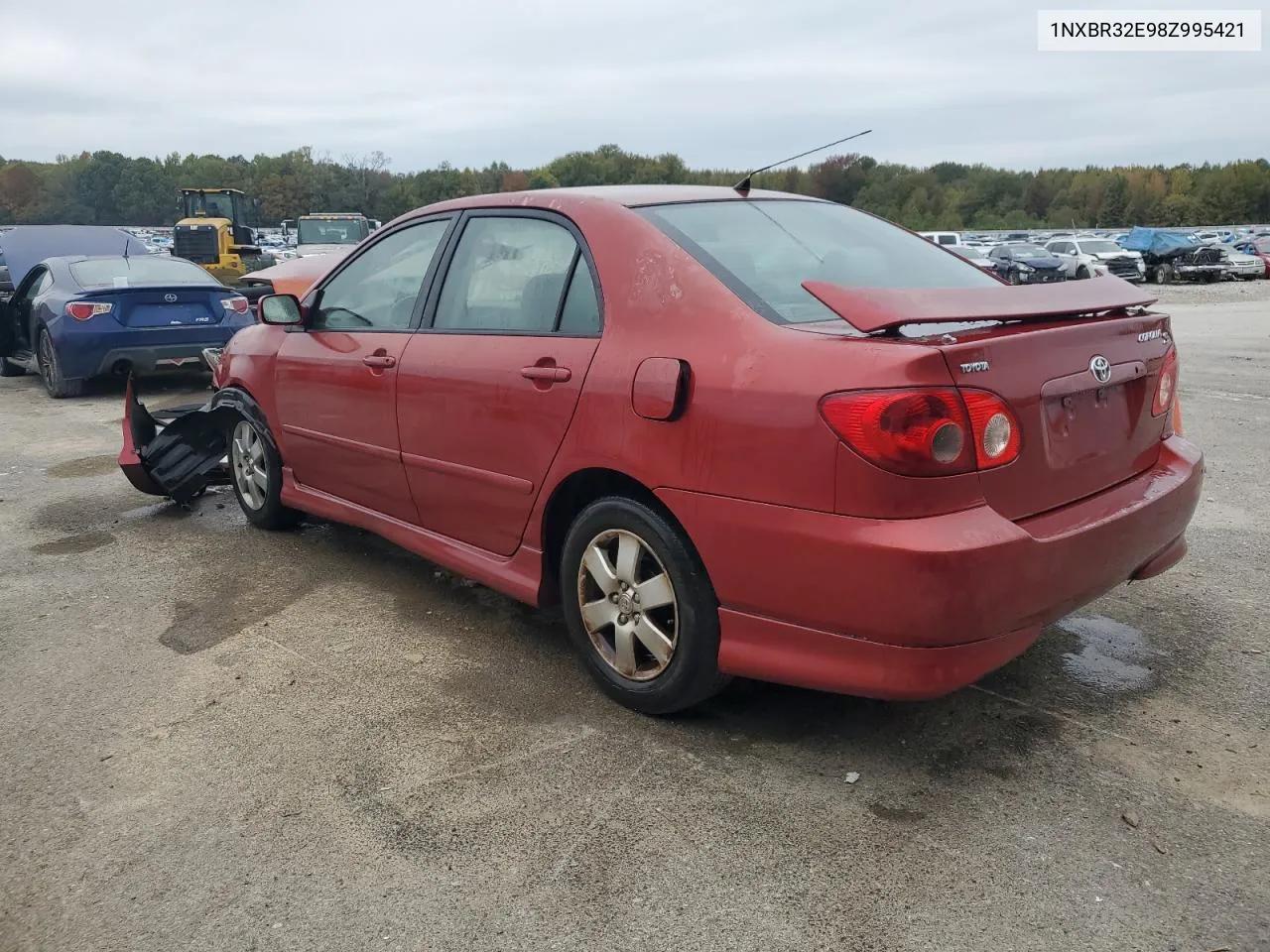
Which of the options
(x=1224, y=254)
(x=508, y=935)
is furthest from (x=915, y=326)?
(x=1224, y=254)

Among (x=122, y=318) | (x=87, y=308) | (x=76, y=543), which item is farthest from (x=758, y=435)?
(x=87, y=308)

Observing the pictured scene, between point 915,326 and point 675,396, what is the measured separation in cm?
67

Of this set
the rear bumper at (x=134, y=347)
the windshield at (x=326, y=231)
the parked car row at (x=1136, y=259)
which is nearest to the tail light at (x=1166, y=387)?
the rear bumper at (x=134, y=347)

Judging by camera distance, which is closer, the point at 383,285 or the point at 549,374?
the point at 549,374

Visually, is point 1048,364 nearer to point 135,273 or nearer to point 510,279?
point 510,279

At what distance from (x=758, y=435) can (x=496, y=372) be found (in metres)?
1.17

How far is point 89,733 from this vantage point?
123 inches

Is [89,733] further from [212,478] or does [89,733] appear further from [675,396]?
[212,478]

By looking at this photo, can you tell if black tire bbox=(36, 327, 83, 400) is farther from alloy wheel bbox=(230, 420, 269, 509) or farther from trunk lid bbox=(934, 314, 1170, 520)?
trunk lid bbox=(934, 314, 1170, 520)

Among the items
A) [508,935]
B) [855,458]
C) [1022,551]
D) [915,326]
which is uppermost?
[915,326]

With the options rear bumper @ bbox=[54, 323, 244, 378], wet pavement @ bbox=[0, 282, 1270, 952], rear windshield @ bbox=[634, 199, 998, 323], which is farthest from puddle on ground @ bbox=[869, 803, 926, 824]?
rear bumper @ bbox=[54, 323, 244, 378]

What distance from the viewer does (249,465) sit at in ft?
17.1

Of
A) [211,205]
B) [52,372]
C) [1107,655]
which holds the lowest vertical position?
[1107,655]

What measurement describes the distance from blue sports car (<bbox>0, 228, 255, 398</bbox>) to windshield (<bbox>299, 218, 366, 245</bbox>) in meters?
14.0
